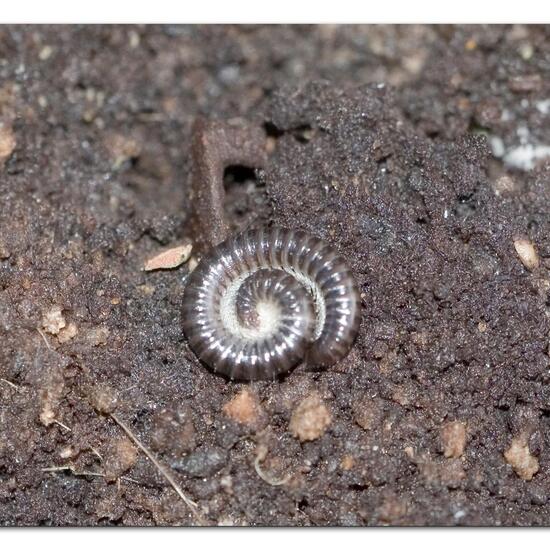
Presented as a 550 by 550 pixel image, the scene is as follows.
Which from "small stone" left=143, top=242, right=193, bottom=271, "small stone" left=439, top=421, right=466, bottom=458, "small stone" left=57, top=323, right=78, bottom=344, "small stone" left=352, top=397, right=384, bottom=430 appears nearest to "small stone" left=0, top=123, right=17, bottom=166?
"small stone" left=143, top=242, right=193, bottom=271

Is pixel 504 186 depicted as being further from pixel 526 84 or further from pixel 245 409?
pixel 245 409

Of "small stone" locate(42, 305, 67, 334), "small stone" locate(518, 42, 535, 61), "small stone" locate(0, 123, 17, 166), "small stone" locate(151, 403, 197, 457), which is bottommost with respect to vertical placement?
"small stone" locate(151, 403, 197, 457)

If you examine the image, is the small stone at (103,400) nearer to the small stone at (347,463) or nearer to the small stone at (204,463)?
the small stone at (204,463)

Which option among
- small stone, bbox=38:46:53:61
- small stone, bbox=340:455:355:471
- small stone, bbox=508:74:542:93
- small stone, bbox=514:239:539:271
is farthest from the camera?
small stone, bbox=38:46:53:61

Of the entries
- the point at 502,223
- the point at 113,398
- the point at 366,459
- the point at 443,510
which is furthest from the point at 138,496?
the point at 502,223

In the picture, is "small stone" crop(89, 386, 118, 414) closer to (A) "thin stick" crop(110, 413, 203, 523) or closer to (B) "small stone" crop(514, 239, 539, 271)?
(A) "thin stick" crop(110, 413, 203, 523)
